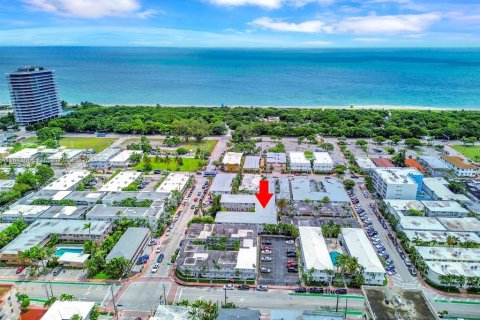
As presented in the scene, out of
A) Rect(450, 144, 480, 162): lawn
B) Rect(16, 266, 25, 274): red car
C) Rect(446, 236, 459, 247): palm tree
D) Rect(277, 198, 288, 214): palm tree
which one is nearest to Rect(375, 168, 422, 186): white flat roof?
Rect(446, 236, 459, 247): palm tree

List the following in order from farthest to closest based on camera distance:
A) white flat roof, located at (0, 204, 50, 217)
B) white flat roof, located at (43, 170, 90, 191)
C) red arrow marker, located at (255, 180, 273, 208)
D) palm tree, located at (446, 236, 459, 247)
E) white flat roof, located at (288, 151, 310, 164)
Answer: white flat roof, located at (288, 151, 310, 164) < white flat roof, located at (43, 170, 90, 191) < red arrow marker, located at (255, 180, 273, 208) < white flat roof, located at (0, 204, 50, 217) < palm tree, located at (446, 236, 459, 247)

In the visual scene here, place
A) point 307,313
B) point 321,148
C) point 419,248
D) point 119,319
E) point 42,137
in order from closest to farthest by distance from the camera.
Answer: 1. point 307,313
2. point 119,319
3. point 419,248
4. point 321,148
5. point 42,137

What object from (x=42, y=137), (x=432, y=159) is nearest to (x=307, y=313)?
(x=432, y=159)

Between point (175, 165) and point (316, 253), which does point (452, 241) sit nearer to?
point (316, 253)

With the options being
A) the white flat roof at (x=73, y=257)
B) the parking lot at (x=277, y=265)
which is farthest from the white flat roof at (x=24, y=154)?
the parking lot at (x=277, y=265)

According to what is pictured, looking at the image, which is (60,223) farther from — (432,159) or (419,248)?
(432,159)

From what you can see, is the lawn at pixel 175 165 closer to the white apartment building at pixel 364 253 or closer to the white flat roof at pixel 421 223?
the white apartment building at pixel 364 253

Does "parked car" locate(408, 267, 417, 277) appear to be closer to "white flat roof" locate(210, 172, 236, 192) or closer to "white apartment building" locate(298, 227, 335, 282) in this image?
"white apartment building" locate(298, 227, 335, 282)
